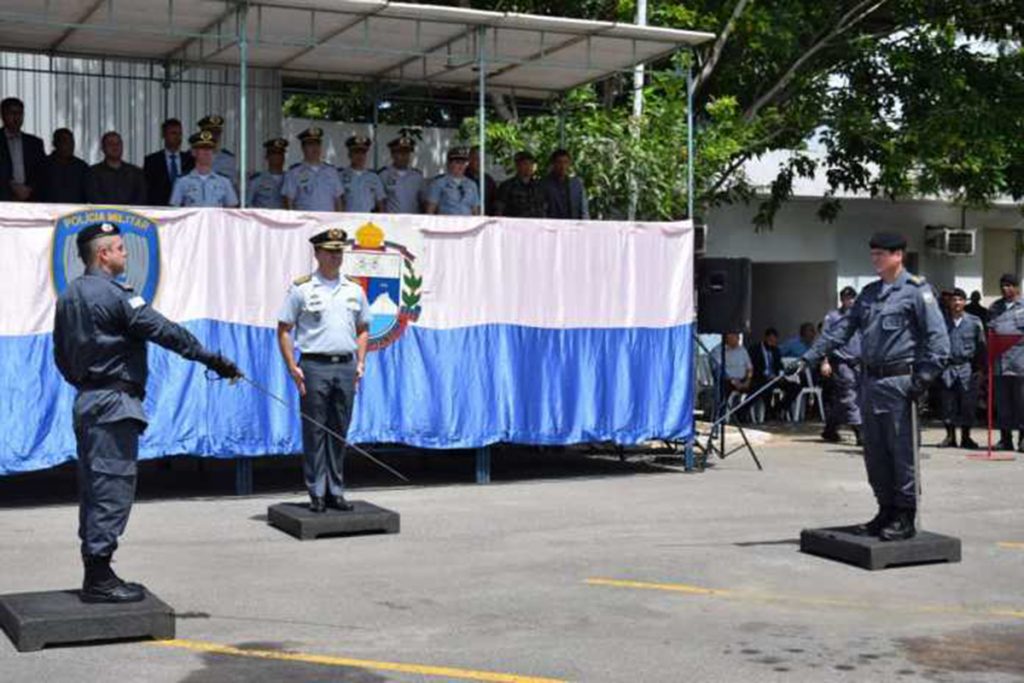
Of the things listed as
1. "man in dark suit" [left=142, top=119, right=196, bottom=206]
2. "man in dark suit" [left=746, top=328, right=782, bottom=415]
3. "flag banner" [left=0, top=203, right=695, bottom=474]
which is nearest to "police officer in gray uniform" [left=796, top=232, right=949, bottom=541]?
"flag banner" [left=0, top=203, right=695, bottom=474]

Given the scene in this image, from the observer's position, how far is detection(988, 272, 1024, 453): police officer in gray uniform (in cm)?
1772

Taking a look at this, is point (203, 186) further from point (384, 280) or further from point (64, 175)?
point (384, 280)

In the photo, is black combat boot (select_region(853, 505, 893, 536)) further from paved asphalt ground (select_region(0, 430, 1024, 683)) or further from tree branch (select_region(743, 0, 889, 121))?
tree branch (select_region(743, 0, 889, 121))

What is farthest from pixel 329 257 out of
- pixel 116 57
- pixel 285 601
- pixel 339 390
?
pixel 116 57

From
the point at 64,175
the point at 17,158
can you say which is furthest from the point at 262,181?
the point at 17,158

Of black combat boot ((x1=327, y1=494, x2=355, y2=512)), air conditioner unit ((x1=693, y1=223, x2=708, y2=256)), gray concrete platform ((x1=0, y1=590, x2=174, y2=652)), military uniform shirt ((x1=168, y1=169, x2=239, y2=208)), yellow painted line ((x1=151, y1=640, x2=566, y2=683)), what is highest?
military uniform shirt ((x1=168, y1=169, x2=239, y2=208))

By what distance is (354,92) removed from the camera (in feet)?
57.9

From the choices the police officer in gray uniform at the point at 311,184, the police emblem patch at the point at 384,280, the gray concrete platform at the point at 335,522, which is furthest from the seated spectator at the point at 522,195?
the gray concrete platform at the point at 335,522

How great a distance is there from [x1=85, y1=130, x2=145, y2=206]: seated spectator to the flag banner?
1.24 m

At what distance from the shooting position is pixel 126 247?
40.4ft

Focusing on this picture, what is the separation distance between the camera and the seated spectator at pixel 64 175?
1380 cm

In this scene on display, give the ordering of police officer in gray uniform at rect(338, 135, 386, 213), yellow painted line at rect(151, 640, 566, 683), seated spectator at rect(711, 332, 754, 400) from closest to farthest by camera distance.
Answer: yellow painted line at rect(151, 640, 566, 683) < police officer in gray uniform at rect(338, 135, 386, 213) < seated spectator at rect(711, 332, 754, 400)

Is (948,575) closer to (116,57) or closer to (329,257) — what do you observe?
(329,257)

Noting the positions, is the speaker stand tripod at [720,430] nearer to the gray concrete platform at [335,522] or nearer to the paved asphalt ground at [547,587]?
the paved asphalt ground at [547,587]
